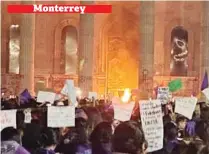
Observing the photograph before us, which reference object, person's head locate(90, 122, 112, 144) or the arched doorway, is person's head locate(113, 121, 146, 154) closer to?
person's head locate(90, 122, 112, 144)

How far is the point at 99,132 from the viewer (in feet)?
22.1

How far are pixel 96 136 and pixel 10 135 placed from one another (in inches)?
39.7

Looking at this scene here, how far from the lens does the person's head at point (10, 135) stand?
6.86 metres

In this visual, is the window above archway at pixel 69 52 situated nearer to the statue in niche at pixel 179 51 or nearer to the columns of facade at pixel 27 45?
the columns of facade at pixel 27 45

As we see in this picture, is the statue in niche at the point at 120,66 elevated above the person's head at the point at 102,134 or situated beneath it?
elevated above

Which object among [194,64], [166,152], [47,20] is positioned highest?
[47,20]

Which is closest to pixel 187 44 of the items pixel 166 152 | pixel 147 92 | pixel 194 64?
pixel 194 64

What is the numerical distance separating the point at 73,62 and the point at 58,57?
86 cm

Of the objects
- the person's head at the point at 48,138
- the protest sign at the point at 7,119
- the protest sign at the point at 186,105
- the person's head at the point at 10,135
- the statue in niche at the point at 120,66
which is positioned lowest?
the person's head at the point at 48,138

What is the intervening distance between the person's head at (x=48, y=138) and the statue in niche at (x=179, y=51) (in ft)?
79.1

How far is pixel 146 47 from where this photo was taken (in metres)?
27.8

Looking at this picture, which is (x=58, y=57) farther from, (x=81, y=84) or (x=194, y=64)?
(x=194, y=64)

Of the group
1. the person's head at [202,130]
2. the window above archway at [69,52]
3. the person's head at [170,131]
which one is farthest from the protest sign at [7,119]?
the window above archway at [69,52]

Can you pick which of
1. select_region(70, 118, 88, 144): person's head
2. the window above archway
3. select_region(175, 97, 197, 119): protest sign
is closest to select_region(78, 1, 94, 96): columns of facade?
the window above archway
